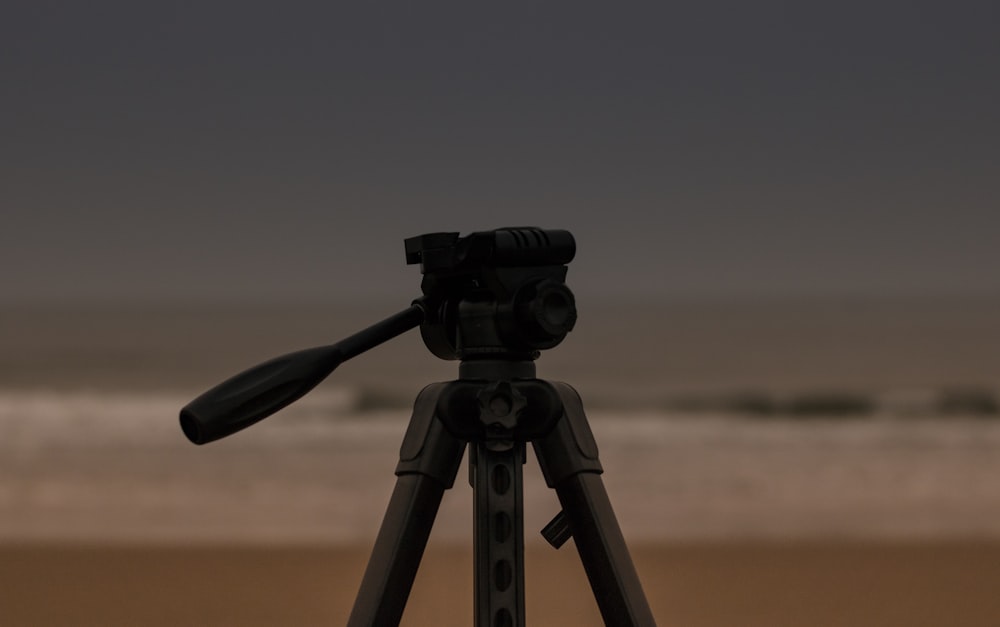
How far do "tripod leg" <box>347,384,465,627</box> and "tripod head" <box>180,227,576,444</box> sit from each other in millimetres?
144

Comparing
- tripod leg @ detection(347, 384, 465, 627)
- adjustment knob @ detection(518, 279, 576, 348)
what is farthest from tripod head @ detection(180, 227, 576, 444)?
tripod leg @ detection(347, 384, 465, 627)

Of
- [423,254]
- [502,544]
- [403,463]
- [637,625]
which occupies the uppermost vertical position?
[423,254]

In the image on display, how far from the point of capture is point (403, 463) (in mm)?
1822

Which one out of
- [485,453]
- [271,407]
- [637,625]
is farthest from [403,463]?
[637,625]

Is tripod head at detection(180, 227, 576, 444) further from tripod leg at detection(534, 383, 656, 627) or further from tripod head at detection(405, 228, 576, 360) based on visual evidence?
tripod leg at detection(534, 383, 656, 627)

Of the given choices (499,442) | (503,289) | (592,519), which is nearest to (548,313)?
(503,289)

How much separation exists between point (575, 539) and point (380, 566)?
36cm

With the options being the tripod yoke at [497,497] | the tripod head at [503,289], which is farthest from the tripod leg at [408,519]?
the tripod head at [503,289]

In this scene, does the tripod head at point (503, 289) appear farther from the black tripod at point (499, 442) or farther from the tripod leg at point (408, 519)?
the tripod leg at point (408, 519)

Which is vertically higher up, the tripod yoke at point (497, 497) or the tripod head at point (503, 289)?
the tripod head at point (503, 289)

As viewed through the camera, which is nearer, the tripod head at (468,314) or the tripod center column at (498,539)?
the tripod head at (468,314)

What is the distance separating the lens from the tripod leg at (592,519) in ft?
5.84

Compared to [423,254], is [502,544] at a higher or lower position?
lower

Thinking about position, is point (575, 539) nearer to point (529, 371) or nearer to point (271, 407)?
point (529, 371)
